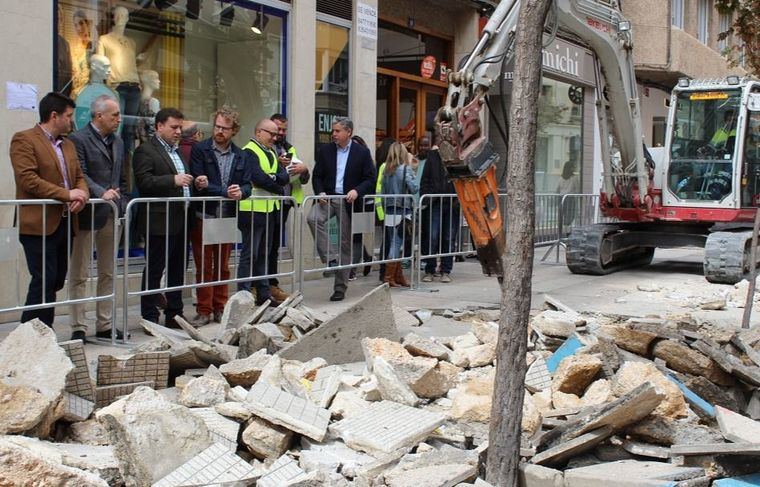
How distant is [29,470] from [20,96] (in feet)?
18.1

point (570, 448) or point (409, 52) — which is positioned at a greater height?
point (409, 52)

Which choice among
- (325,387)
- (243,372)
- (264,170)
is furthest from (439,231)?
(243,372)

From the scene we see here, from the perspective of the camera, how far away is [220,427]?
5.11 metres

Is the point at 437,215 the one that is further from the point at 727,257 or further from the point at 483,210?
the point at 727,257

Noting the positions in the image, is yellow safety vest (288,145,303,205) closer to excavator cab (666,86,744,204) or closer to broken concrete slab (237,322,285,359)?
broken concrete slab (237,322,285,359)

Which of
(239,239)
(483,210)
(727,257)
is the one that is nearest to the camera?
(483,210)

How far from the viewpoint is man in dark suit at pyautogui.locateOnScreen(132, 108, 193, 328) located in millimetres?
8258

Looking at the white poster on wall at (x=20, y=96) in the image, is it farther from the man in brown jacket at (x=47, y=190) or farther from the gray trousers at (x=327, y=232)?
the gray trousers at (x=327, y=232)

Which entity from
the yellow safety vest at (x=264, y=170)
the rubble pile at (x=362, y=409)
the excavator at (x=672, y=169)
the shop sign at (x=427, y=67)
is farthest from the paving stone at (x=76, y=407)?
the shop sign at (x=427, y=67)

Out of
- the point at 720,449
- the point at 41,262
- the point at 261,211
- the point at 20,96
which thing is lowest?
the point at 720,449

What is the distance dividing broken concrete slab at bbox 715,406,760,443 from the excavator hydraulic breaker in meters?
3.28

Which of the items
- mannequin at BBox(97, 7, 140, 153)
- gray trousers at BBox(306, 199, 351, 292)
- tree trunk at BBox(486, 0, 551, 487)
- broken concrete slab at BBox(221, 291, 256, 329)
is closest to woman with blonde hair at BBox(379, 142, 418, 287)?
gray trousers at BBox(306, 199, 351, 292)

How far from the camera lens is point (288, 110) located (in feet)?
41.0

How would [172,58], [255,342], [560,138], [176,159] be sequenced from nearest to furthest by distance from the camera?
[255,342]
[176,159]
[172,58]
[560,138]
